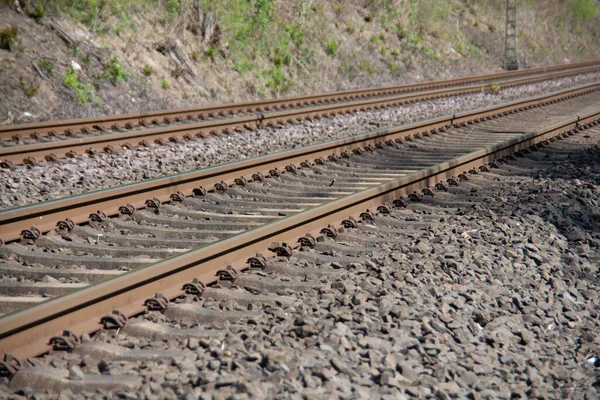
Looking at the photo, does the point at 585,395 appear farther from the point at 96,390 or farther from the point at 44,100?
the point at 44,100

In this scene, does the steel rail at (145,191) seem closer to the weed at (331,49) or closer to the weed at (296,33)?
→ the weed at (296,33)

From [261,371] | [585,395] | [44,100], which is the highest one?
[44,100]

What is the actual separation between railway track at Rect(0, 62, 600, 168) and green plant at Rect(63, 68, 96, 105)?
198 centimetres

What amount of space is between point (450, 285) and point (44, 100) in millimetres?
10227

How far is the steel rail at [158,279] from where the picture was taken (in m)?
3.51

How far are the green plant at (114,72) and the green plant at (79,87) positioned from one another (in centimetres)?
85

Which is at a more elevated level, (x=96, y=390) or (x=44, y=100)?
(x=44, y=100)

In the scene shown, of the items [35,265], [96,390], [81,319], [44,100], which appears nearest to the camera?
[96,390]

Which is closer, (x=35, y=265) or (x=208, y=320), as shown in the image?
(x=208, y=320)

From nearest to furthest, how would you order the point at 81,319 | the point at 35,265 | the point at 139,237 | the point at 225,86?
1. the point at 81,319
2. the point at 35,265
3. the point at 139,237
4. the point at 225,86

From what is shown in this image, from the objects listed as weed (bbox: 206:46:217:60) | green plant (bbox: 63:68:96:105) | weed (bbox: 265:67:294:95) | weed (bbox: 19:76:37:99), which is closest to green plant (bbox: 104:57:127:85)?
green plant (bbox: 63:68:96:105)

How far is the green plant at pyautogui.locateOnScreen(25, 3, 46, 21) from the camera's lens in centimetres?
1457

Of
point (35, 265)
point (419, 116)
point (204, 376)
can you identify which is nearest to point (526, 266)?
point (204, 376)

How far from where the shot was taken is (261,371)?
131 inches
